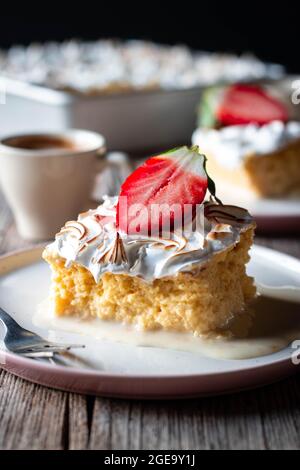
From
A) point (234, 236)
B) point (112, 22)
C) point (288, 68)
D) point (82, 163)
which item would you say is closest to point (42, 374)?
point (234, 236)

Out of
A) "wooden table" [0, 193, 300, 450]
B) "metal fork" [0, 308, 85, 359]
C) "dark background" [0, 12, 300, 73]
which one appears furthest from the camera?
"dark background" [0, 12, 300, 73]

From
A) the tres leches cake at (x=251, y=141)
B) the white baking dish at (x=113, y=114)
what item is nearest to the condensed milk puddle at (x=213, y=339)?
the tres leches cake at (x=251, y=141)

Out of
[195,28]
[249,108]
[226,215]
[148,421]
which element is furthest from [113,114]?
[195,28]

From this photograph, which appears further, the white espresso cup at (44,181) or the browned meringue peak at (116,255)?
the white espresso cup at (44,181)

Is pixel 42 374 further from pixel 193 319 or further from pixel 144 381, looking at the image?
pixel 193 319

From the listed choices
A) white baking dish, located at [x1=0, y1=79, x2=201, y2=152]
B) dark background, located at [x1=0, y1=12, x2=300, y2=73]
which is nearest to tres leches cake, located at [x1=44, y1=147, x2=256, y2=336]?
white baking dish, located at [x1=0, y1=79, x2=201, y2=152]

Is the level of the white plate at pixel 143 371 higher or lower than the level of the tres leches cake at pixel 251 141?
lower

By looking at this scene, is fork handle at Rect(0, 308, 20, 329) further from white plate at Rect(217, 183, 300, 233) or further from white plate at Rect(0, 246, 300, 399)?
white plate at Rect(217, 183, 300, 233)

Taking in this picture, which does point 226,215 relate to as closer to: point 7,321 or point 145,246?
point 145,246

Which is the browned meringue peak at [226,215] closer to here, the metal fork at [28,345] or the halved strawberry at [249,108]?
the metal fork at [28,345]
